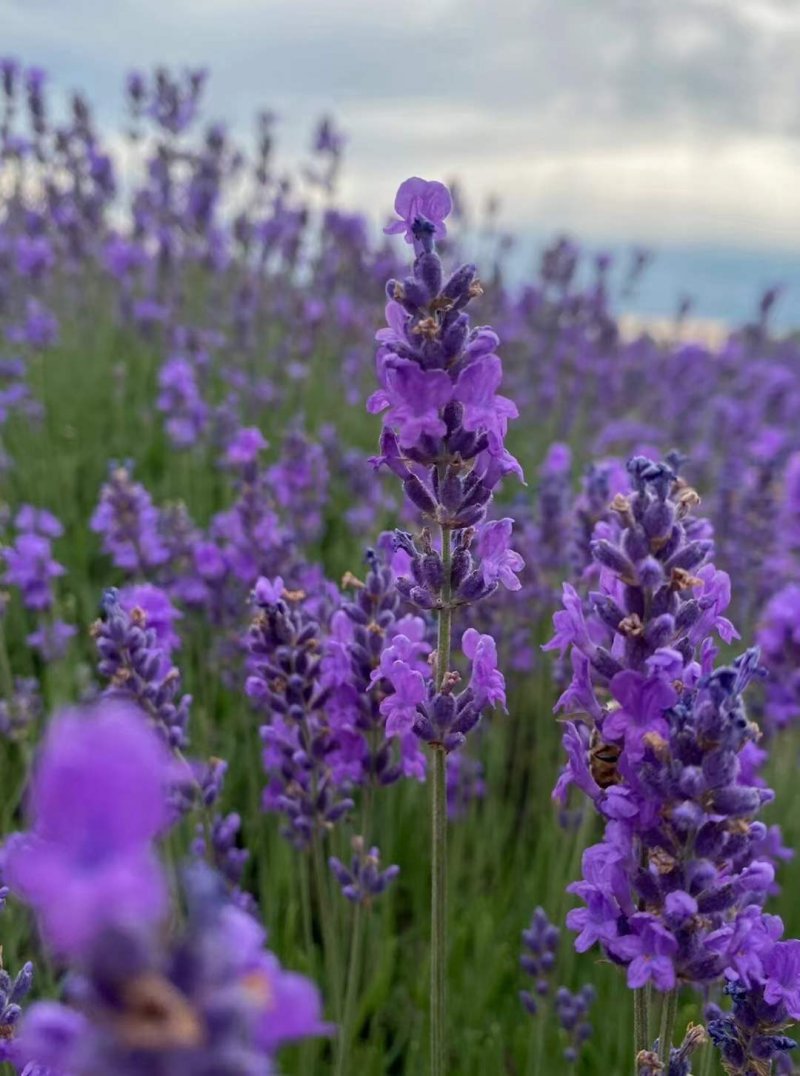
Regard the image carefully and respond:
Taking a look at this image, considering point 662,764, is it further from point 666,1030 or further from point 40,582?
point 40,582

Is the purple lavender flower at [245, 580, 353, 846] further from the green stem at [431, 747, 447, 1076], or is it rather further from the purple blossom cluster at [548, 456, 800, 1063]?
the purple blossom cluster at [548, 456, 800, 1063]

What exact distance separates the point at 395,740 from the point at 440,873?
3.54 feet

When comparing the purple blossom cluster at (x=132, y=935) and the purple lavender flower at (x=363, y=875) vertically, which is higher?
the purple blossom cluster at (x=132, y=935)

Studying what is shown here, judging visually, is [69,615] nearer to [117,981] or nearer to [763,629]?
[763,629]

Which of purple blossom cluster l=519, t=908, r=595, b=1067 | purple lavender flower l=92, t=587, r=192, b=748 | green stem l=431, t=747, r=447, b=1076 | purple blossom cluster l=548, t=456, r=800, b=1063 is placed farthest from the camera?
purple blossom cluster l=519, t=908, r=595, b=1067

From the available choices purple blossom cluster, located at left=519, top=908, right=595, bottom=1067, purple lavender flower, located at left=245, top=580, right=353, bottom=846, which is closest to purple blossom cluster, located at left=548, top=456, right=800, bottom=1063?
purple lavender flower, located at left=245, top=580, right=353, bottom=846

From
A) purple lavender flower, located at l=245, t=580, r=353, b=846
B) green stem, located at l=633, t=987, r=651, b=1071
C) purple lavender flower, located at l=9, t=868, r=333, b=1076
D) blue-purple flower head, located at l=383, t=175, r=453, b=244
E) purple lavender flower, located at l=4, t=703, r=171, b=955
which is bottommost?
green stem, located at l=633, t=987, r=651, b=1071

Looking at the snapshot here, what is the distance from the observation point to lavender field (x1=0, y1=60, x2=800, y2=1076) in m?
→ 0.56

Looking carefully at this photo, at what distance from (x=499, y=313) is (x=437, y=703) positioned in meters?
7.30

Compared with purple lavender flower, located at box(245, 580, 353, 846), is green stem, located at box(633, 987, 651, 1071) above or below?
below

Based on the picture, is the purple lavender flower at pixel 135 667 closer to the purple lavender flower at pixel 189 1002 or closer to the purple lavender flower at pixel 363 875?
the purple lavender flower at pixel 363 875

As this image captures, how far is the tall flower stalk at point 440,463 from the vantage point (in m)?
1.33

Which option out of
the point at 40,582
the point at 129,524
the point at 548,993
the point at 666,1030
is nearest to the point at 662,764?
the point at 666,1030

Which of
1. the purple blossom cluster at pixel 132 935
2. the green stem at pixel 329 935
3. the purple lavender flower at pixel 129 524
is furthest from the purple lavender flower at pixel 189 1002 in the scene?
the purple lavender flower at pixel 129 524
